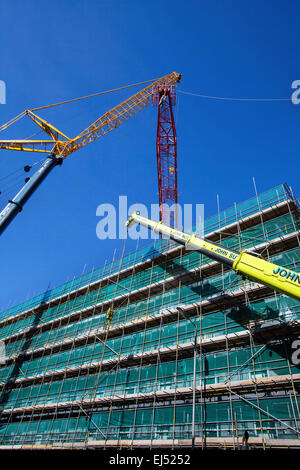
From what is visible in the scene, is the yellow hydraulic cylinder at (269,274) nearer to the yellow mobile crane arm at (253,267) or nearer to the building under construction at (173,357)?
the yellow mobile crane arm at (253,267)

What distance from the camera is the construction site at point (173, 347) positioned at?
15.5 meters

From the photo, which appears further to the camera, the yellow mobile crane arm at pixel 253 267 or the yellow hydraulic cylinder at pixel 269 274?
the yellow mobile crane arm at pixel 253 267

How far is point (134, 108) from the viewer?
38406 millimetres

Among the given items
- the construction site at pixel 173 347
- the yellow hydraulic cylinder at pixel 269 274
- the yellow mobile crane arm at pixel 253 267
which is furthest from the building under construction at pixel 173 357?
the yellow hydraulic cylinder at pixel 269 274

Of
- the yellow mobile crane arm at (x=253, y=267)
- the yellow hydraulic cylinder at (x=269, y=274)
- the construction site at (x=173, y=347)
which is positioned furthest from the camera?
the construction site at (x=173, y=347)

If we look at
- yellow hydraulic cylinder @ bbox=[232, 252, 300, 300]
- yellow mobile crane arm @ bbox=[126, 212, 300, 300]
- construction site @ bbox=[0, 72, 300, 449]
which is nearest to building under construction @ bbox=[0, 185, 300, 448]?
construction site @ bbox=[0, 72, 300, 449]

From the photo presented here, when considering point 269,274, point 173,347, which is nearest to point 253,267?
point 269,274

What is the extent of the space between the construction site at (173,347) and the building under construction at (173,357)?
0.08 meters

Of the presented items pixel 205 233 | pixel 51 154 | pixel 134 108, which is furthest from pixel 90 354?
pixel 134 108

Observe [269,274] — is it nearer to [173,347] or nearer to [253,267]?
[253,267]

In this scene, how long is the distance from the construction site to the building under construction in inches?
3.3

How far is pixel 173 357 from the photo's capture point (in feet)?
68.5

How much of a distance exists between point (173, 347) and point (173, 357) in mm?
1592

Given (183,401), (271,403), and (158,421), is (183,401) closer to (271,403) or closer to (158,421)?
(158,421)
